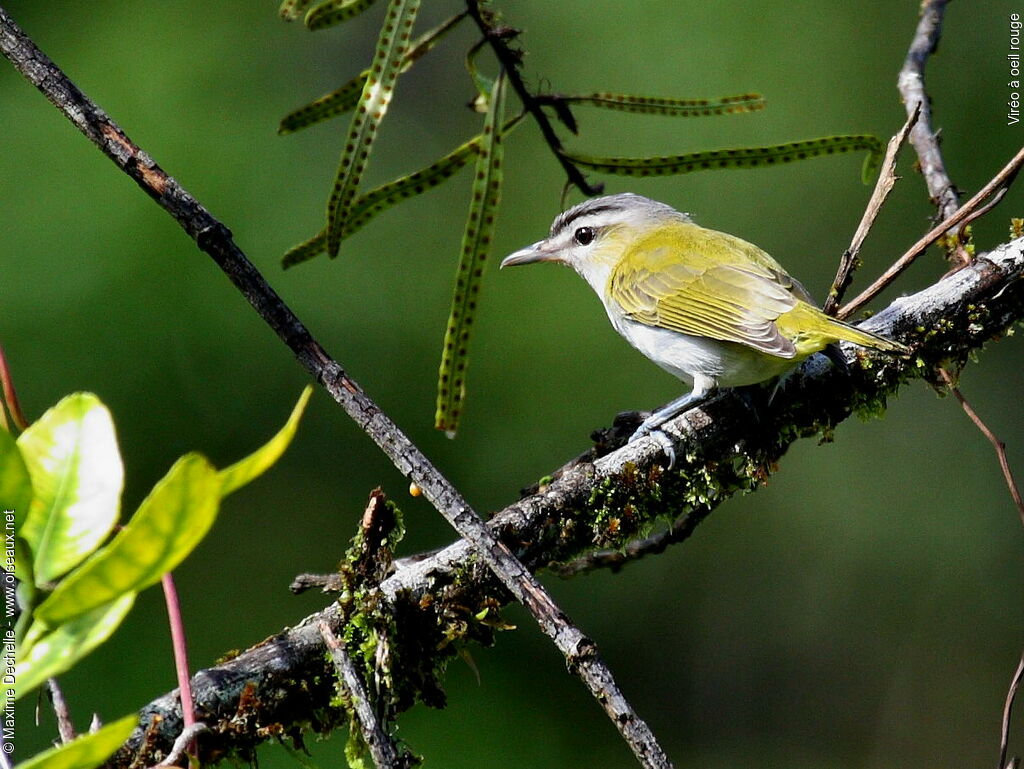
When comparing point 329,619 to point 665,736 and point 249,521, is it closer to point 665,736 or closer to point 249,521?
point 249,521

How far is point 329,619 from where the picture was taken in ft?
5.79

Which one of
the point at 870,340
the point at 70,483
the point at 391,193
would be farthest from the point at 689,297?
the point at 70,483

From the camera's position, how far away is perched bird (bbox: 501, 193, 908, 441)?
261cm

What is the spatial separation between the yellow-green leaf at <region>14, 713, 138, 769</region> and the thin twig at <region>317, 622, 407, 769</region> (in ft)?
2.16

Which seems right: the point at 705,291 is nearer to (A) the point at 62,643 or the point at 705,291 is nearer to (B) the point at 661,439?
(B) the point at 661,439

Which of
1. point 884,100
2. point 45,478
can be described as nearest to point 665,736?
point 884,100

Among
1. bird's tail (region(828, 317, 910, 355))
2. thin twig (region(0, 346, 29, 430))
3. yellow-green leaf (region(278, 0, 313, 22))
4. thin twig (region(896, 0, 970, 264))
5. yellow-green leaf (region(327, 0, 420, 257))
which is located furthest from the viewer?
thin twig (region(896, 0, 970, 264))

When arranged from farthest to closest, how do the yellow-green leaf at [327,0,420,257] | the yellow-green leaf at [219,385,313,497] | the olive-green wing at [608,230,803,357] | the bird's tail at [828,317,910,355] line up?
1. the olive-green wing at [608,230,803,357]
2. the bird's tail at [828,317,910,355]
3. the yellow-green leaf at [327,0,420,257]
4. the yellow-green leaf at [219,385,313,497]

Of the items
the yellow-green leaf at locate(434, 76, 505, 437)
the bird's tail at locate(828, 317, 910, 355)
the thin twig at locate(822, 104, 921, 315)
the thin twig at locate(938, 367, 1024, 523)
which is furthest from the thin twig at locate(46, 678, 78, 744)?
the thin twig at locate(938, 367, 1024, 523)

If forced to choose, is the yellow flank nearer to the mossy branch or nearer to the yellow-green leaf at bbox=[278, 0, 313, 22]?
the mossy branch

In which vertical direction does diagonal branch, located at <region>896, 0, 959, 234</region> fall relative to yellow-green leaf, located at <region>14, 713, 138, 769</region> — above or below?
above

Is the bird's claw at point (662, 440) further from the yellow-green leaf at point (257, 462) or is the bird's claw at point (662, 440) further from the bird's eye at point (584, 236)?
the bird's eye at point (584, 236)

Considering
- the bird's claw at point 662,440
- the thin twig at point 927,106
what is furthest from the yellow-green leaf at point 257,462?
the thin twig at point 927,106

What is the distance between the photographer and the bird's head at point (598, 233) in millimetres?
3781
